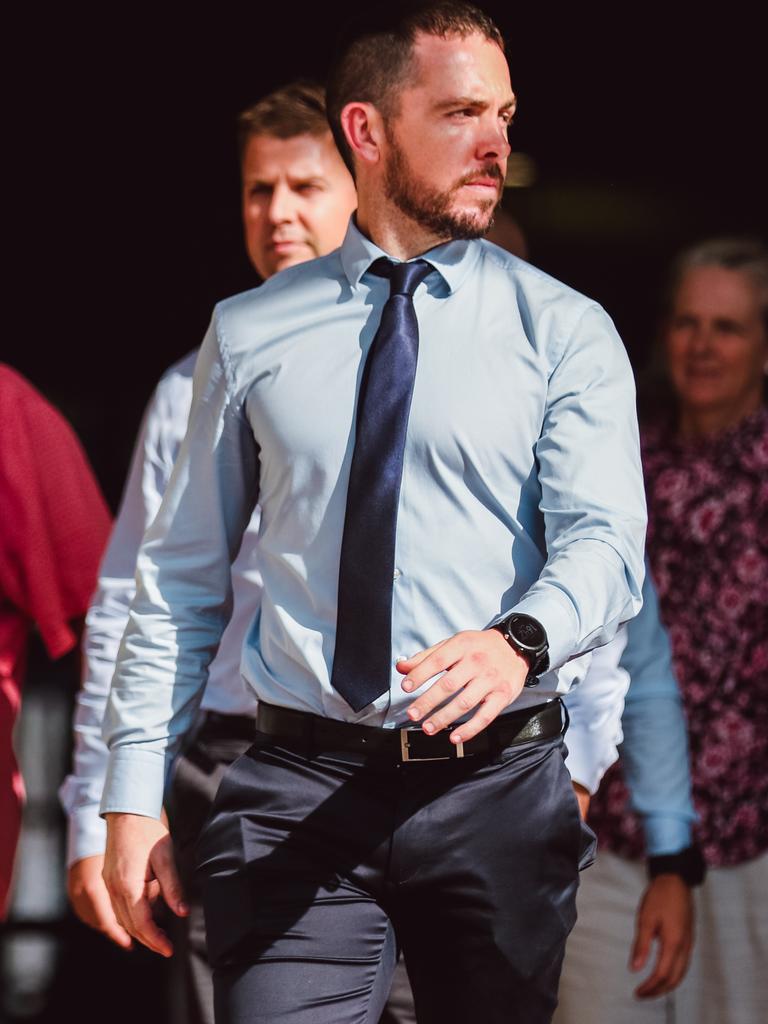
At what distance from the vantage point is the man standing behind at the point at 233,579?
2574 millimetres

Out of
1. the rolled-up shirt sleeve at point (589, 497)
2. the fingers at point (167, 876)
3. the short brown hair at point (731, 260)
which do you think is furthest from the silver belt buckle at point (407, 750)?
the short brown hair at point (731, 260)

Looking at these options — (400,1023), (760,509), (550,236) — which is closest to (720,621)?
(760,509)

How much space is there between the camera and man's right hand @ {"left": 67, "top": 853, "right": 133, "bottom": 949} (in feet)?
7.97

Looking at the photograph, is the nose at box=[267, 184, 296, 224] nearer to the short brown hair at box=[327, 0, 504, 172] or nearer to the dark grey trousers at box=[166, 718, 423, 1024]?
the short brown hair at box=[327, 0, 504, 172]

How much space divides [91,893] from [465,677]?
111cm

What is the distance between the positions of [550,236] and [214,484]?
10.8 ft

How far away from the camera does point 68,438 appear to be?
110 inches

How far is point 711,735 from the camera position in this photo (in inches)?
119

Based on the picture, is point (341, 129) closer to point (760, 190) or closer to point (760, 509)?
point (760, 509)

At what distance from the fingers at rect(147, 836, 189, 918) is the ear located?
0.83m

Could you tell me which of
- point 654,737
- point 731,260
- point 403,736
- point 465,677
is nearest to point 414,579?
point 403,736

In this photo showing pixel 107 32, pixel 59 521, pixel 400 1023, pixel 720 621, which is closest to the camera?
pixel 400 1023

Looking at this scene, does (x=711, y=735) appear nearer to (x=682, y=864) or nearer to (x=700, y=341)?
(x=682, y=864)

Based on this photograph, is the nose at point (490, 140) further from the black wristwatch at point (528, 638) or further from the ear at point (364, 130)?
the black wristwatch at point (528, 638)
